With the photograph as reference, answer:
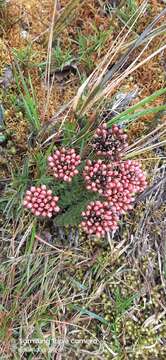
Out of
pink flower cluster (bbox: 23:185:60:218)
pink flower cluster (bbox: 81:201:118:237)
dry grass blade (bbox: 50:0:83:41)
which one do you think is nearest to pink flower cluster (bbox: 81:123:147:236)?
pink flower cluster (bbox: 81:201:118:237)

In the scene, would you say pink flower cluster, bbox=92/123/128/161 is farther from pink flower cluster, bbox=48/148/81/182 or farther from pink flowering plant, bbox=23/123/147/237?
pink flower cluster, bbox=48/148/81/182

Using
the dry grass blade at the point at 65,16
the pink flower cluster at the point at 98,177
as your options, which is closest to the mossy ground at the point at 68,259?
the dry grass blade at the point at 65,16

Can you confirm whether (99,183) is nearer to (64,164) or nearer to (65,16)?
(64,164)

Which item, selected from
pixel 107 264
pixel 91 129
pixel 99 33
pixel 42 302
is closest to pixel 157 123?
pixel 91 129

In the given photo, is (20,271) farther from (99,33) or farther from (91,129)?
(99,33)

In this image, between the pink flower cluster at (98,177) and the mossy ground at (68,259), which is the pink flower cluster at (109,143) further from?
the mossy ground at (68,259)

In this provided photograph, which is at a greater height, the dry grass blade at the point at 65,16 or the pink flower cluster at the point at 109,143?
the dry grass blade at the point at 65,16
